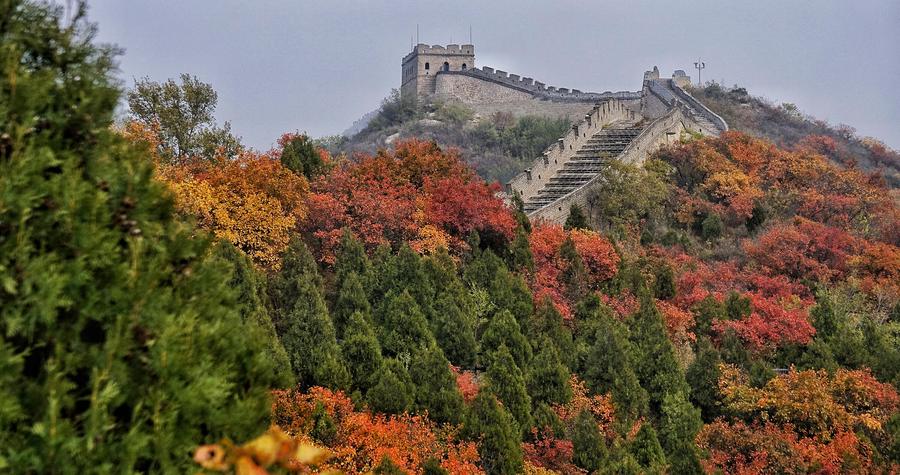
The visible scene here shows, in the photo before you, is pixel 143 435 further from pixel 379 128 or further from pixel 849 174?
pixel 379 128

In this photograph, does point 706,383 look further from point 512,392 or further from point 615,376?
point 512,392

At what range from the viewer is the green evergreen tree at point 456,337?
678 inches

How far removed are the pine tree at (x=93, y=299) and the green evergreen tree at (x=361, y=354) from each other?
31.8 ft

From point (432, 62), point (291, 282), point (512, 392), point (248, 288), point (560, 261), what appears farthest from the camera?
point (432, 62)

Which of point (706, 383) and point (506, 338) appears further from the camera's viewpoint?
point (706, 383)

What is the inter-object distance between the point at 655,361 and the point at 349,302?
6160mm

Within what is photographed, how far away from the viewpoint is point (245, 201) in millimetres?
18469

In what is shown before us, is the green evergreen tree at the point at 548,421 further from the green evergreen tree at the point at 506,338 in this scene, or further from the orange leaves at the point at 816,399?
the orange leaves at the point at 816,399

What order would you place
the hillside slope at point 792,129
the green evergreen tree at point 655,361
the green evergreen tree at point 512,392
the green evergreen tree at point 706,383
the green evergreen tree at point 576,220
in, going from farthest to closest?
the hillside slope at point 792,129
the green evergreen tree at point 576,220
the green evergreen tree at point 706,383
the green evergreen tree at point 655,361
the green evergreen tree at point 512,392

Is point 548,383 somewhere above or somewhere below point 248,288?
below

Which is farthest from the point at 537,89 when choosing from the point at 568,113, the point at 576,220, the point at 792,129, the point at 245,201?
the point at 245,201

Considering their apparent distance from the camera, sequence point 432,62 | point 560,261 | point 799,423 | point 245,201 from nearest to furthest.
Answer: point 799,423 < point 245,201 < point 560,261 < point 432,62

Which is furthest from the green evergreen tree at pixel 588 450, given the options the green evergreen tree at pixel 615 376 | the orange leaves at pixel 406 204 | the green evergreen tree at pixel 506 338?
the orange leaves at pixel 406 204

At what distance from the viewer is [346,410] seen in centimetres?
1350
